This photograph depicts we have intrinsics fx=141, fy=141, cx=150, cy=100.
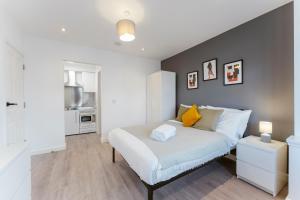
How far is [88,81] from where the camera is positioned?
544 centimetres

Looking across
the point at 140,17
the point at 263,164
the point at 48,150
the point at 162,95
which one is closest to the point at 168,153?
the point at 263,164

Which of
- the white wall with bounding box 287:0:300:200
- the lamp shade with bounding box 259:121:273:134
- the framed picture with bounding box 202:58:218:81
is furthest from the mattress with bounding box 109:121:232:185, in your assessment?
the framed picture with bounding box 202:58:218:81

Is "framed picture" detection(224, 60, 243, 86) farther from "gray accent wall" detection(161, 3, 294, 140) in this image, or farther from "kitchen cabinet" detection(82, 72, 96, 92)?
"kitchen cabinet" detection(82, 72, 96, 92)

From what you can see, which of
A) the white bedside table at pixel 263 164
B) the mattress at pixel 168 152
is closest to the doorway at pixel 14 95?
the mattress at pixel 168 152

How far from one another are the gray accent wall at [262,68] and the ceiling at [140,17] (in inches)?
7.7

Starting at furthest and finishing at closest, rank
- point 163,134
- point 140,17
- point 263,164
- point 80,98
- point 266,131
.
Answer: point 80,98, point 140,17, point 266,131, point 163,134, point 263,164

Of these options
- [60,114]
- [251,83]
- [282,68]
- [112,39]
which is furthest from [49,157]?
[282,68]

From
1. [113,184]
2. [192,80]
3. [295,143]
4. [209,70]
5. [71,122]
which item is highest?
[209,70]

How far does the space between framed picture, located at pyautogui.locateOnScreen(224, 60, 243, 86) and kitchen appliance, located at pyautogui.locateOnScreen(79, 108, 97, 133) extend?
4.41 meters

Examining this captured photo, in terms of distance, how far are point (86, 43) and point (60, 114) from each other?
1829mm

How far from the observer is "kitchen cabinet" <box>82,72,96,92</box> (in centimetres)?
537

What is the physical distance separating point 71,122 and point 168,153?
168 inches

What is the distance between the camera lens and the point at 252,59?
97.8 inches

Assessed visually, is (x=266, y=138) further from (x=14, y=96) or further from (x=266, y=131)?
(x=14, y=96)
